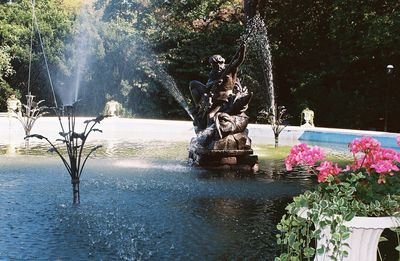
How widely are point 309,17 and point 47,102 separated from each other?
47.8ft

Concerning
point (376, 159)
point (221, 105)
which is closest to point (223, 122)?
point (221, 105)

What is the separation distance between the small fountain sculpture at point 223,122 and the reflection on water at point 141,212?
0.54 m

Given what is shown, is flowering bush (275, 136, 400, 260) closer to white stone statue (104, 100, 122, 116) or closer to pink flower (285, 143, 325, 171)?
pink flower (285, 143, 325, 171)

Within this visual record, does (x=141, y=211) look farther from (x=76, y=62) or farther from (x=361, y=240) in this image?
(x=76, y=62)

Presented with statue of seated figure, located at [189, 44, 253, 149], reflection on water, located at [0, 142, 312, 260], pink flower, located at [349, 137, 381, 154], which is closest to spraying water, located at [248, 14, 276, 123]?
statue of seated figure, located at [189, 44, 253, 149]

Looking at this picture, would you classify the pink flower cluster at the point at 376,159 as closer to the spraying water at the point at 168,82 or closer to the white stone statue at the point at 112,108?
the white stone statue at the point at 112,108

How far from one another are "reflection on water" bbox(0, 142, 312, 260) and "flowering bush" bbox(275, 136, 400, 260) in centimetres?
147

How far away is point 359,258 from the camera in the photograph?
126 inches

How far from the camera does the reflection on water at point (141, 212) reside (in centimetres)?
461

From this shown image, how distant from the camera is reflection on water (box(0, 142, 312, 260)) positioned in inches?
181

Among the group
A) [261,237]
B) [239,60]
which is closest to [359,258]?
[261,237]

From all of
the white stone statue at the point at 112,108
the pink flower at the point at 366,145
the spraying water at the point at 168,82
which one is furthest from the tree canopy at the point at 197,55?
the pink flower at the point at 366,145

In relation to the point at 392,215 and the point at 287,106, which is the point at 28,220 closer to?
the point at 392,215

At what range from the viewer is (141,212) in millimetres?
6090
